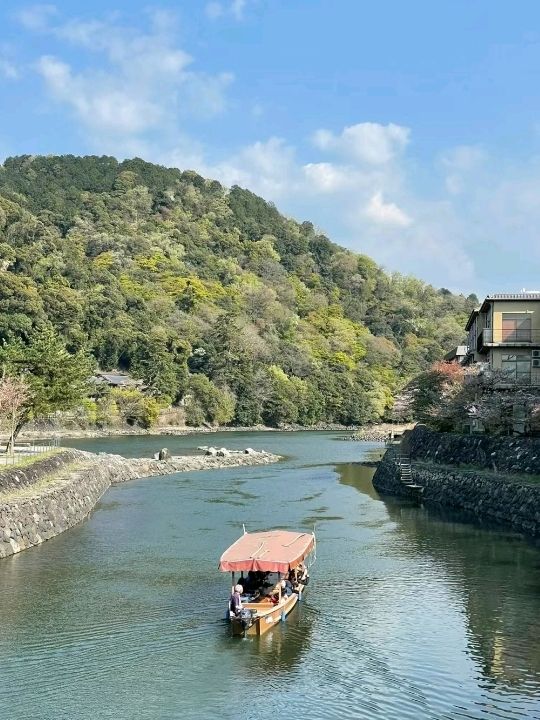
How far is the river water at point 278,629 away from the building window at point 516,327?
13.6m

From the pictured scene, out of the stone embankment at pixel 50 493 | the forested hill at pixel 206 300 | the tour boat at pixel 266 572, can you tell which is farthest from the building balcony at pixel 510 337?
the forested hill at pixel 206 300

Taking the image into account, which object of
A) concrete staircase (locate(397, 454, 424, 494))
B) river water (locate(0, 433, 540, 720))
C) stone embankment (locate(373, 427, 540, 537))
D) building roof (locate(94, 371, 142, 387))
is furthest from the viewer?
building roof (locate(94, 371, 142, 387))

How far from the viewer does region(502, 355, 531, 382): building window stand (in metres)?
43.2

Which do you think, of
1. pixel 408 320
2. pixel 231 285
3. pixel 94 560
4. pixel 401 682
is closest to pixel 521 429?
pixel 94 560

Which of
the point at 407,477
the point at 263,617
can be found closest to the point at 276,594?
the point at 263,617

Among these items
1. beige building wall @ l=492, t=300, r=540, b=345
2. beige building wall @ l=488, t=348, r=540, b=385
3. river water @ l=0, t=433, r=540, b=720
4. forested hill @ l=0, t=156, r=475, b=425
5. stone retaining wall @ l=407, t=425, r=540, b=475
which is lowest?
river water @ l=0, t=433, r=540, b=720

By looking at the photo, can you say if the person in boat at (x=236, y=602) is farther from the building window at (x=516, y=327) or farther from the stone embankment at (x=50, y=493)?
the building window at (x=516, y=327)

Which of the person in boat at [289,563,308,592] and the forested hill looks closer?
the person in boat at [289,563,308,592]

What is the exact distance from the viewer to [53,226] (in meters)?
151

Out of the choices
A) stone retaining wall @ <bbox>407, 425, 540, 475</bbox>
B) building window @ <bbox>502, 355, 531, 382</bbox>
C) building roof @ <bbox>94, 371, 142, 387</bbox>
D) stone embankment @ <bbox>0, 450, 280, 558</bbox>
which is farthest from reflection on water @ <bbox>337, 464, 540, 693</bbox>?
building roof @ <bbox>94, 371, 142, 387</bbox>

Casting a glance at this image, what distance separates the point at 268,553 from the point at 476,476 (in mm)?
18827

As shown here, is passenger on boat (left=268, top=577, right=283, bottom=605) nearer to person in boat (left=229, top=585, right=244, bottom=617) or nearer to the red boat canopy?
the red boat canopy

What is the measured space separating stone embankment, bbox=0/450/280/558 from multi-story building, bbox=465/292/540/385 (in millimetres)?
23145

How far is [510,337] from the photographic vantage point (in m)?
43.8
